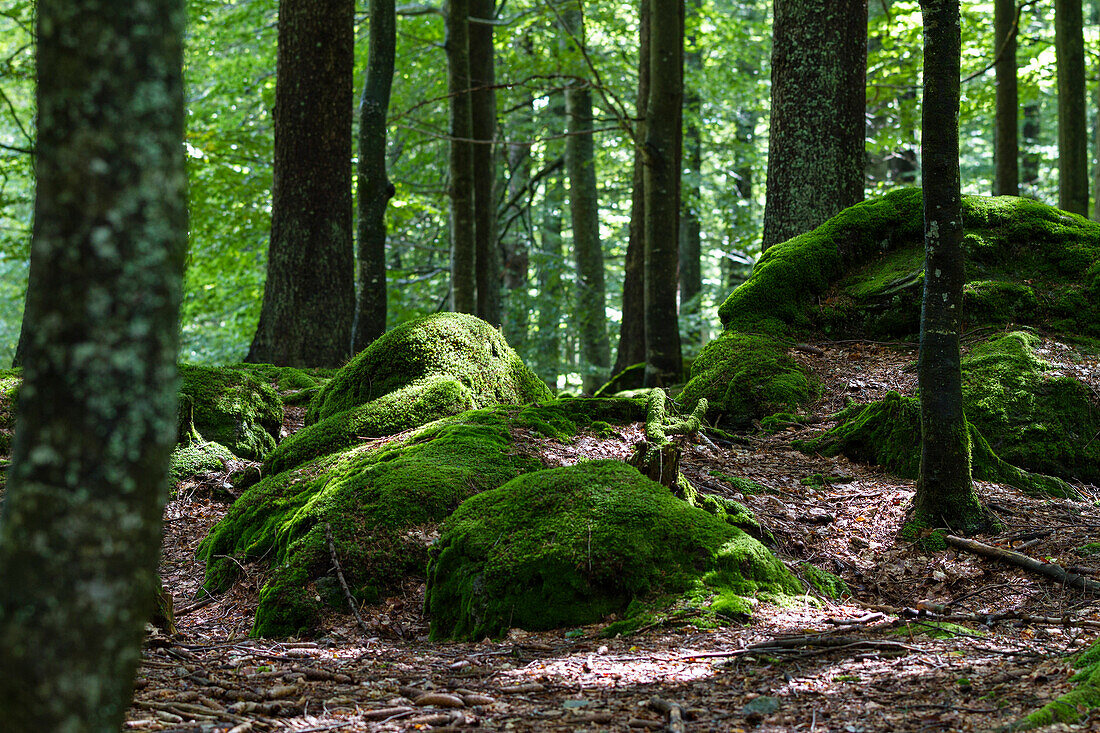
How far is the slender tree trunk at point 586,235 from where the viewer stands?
15555mm

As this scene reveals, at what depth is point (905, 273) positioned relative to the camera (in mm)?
7562

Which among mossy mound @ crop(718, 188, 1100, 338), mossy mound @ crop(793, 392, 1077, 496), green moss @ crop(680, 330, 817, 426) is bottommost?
mossy mound @ crop(793, 392, 1077, 496)

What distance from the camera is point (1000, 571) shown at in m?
4.20

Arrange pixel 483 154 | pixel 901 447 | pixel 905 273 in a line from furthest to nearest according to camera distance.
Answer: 1. pixel 483 154
2. pixel 905 273
3. pixel 901 447

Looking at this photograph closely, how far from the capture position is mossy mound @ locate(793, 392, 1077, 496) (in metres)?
5.63

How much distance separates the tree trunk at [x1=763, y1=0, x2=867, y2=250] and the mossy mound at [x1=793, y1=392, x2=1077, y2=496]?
353cm

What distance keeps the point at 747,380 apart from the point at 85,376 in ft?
20.8

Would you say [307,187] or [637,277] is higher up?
[307,187]

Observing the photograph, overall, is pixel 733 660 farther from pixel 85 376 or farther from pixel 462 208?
pixel 462 208

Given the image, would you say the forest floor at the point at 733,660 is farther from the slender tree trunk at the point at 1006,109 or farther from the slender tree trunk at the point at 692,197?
the slender tree trunk at the point at 692,197

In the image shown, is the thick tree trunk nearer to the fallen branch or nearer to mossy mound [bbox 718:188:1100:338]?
mossy mound [bbox 718:188:1100:338]

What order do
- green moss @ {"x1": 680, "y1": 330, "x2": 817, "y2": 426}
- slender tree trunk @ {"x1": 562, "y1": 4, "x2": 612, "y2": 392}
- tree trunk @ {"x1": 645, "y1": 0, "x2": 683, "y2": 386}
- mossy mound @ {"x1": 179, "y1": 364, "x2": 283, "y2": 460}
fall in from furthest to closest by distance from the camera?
slender tree trunk @ {"x1": 562, "y1": 4, "x2": 612, "y2": 392} < tree trunk @ {"x1": 645, "y1": 0, "x2": 683, "y2": 386} < green moss @ {"x1": 680, "y1": 330, "x2": 817, "y2": 426} < mossy mound @ {"x1": 179, "y1": 364, "x2": 283, "y2": 460}

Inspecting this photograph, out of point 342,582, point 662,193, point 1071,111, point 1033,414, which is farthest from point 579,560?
point 1071,111

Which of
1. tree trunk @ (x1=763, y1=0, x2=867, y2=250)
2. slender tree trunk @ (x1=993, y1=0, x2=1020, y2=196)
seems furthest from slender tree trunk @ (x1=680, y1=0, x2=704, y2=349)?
tree trunk @ (x1=763, y1=0, x2=867, y2=250)
